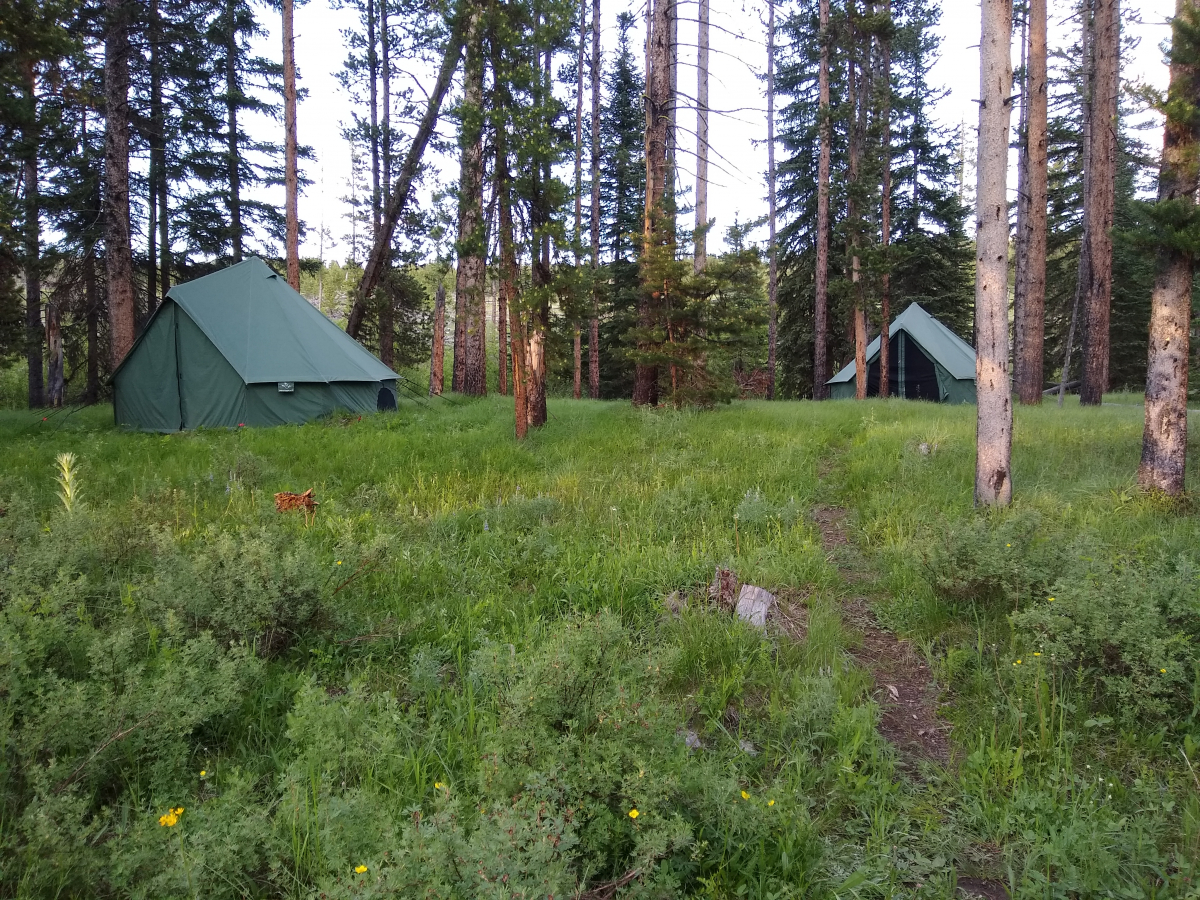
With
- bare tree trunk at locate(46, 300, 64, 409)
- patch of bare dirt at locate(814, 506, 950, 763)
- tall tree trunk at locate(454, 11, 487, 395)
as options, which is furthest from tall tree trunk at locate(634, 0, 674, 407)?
bare tree trunk at locate(46, 300, 64, 409)

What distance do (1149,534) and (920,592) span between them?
81.1 inches

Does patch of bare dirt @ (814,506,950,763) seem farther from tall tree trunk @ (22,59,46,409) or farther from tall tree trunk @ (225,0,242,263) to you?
tall tree trunk @ (225,0,242,263)

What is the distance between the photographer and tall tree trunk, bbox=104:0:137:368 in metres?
12.3

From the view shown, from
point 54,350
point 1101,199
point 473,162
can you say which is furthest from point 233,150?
point 1101,199

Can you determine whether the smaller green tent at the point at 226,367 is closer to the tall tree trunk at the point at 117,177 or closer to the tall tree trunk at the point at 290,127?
the tall tree trunk at the point at 117,177

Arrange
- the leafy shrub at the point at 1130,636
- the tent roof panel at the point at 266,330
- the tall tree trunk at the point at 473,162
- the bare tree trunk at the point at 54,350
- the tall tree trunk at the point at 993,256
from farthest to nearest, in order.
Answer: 1. the bare tree trunk at the point at 54,350
2. the tent roof panel at the point at 266,330
3. the tall tree trunk at the point at 473,162
4. the tall tree trunk at the point at 993,256
5. the leafy shrub at the point at 1130,636

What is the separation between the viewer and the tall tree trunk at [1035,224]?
12.5m

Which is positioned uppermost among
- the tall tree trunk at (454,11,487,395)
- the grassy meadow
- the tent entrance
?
the tall tree trunk at (454,11,487,395)

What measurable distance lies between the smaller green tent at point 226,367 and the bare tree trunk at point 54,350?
8.13 metres

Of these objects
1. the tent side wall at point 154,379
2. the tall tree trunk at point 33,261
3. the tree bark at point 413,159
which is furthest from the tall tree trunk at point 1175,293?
the tall tree trunk at point 33,261

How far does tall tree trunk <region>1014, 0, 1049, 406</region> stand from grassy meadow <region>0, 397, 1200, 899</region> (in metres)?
10.1

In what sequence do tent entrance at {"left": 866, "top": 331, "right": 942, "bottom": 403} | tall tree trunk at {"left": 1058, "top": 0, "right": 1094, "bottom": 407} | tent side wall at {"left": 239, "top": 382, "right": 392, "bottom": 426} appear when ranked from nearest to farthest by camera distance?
tent side wall at {"left": 239, "top": 382, "right": 392, "bottom": 426} < tall tree trunk at {"left": 1058, "top": 0, "right": 1094, "bottom": 407} < tent entrance at {"left": 866, "top": 331, "right": 942, "bottom": 403}

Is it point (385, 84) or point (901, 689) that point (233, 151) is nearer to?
point (385, 84)

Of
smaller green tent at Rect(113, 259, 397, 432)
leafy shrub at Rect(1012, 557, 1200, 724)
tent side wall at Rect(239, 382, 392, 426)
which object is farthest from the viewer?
smaller green tent at Rect(113, 259, 397, 432)
